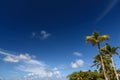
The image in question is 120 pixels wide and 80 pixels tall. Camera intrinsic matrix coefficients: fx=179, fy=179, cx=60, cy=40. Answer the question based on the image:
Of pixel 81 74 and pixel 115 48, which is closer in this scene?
pixel 115 48

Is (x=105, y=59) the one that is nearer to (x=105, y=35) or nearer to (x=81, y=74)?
(x=81, y=74)

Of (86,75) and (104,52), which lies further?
(86,75)

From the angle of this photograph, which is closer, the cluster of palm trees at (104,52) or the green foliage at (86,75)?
the cluster of palm trees at (104,52)

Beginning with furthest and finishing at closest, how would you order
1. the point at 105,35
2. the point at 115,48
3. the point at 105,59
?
the point at 105,59 < the point at 115,48 < the point at 105,35

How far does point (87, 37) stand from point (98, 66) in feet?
66.3

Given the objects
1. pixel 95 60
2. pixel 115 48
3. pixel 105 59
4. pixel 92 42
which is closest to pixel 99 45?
pixel 92 42

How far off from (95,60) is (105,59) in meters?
6.65

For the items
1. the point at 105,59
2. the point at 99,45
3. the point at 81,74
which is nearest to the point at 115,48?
the point at 99,45

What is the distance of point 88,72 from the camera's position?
64562mm

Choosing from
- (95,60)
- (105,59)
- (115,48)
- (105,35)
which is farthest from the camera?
(105,59)

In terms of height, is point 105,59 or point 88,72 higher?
point 105,59

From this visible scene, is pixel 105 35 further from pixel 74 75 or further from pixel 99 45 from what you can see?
pixel 74 75

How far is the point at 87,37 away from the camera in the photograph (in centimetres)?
4350

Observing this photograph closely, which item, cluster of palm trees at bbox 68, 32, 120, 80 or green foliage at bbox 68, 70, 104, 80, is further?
green foliage at bbox 68, 70, 104, 80
